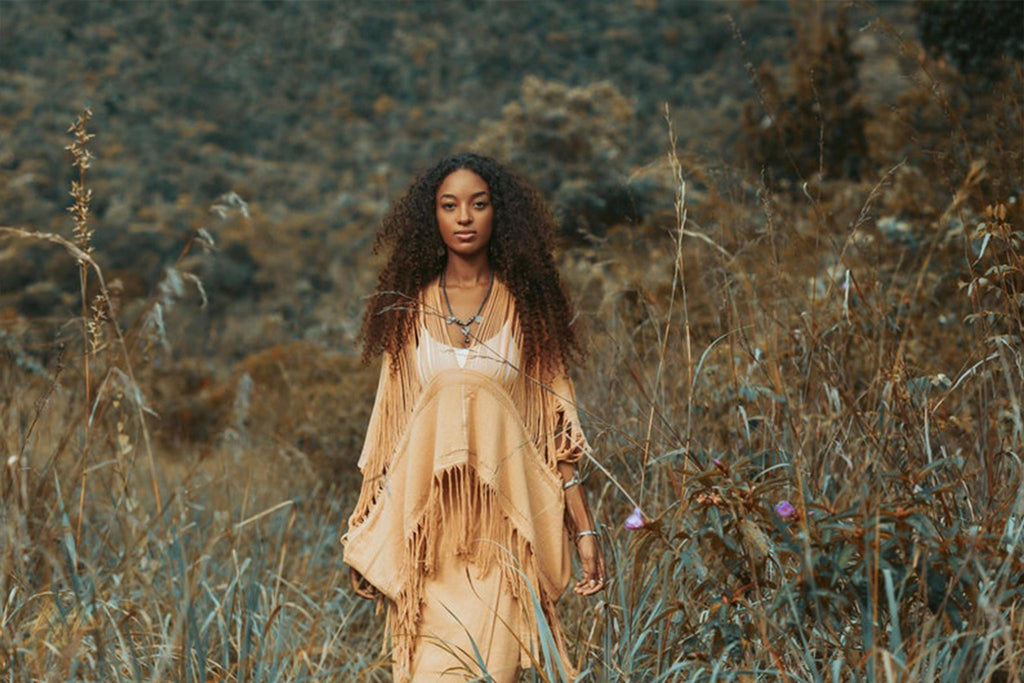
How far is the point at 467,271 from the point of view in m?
2.65

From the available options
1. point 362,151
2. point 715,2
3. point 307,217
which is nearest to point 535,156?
point 307,217

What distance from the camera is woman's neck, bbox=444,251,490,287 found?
2.65m

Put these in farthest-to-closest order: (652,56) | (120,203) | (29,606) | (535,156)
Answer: (652,56)
(120,203)
(535,156)
(29,606)

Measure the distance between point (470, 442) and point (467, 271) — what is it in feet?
1.59

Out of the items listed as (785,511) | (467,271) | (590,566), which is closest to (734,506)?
(785,511)

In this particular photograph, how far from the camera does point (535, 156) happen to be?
11.8 m

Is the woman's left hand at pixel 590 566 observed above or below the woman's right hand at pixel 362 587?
above

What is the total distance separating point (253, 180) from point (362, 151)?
1.75m

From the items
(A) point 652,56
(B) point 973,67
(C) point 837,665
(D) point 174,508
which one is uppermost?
(A) point 652,56

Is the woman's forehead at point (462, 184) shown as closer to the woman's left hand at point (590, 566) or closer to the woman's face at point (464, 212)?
the woman's face at point (464, 212)

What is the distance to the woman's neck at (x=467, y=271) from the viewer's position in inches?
104

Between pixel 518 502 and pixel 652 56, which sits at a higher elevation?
pixel 652 56

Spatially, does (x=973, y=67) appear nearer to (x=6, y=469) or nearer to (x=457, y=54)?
(x=6, y=469)

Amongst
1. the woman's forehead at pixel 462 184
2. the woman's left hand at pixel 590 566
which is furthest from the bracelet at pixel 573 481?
the woman's forehead at pixel 462 184
